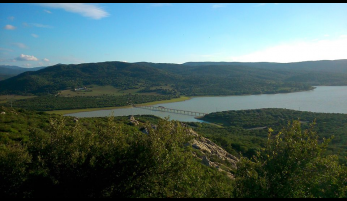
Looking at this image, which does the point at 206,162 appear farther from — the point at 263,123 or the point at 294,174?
the point at 263,123

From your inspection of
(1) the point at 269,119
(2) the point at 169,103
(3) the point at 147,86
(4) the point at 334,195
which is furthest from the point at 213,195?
(3) the point at 147,86

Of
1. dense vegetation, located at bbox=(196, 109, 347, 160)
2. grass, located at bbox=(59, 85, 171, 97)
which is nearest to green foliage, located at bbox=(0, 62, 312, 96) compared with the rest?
grass, located at bbox=(59, 85, 171, 97)

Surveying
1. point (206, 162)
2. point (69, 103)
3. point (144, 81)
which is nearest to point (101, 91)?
point (144, 81)

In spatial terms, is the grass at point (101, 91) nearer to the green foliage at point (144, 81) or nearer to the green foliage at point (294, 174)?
the green foliage at point (144, 81)

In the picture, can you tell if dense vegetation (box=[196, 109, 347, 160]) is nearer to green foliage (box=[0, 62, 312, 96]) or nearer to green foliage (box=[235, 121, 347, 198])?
green foliage (box=[235, 121, 347, 198])

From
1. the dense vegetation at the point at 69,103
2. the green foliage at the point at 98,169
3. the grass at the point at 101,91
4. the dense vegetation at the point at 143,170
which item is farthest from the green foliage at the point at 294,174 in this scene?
the grass at the point at 101,91

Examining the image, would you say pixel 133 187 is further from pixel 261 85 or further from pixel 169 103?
pixel 261 85
